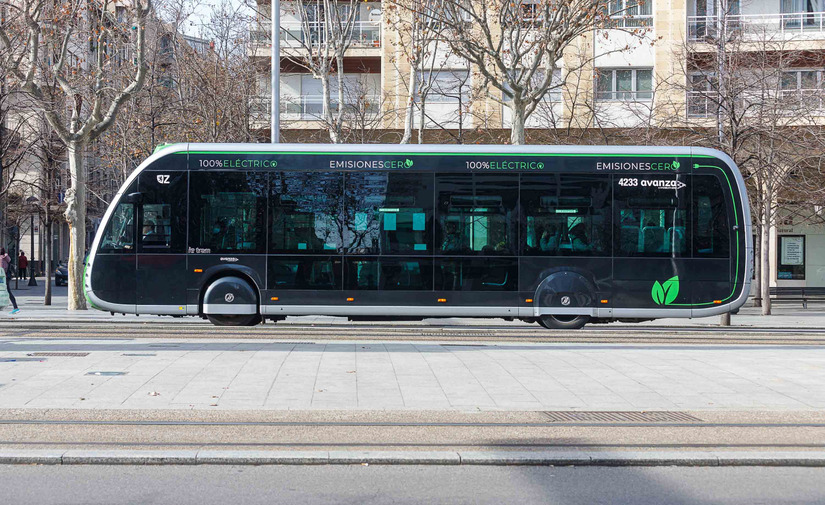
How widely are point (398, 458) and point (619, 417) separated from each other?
254 cm

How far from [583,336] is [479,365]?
5148 millimetres

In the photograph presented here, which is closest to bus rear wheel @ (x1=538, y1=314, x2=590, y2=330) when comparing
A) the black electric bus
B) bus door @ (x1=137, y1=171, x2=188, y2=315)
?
the black electric bus

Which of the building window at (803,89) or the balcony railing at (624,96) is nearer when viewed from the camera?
the building window at (803,89)

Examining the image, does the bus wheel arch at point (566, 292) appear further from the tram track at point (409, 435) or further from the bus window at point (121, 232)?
the tram track at point (409, 435)

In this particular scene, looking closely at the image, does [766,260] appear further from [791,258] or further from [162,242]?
[162,242]

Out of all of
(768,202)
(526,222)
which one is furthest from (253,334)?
(768,202)

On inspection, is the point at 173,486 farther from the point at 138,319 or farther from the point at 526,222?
the point at 138,319

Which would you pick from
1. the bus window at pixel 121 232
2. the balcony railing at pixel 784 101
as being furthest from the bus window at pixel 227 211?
the balcony railing at pixel 784 101

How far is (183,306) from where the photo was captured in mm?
16406

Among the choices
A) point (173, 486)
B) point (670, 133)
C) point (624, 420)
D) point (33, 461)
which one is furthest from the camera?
point (670, 133)

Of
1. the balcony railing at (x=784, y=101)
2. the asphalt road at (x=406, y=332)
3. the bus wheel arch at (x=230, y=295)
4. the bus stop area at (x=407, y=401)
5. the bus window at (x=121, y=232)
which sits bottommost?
the asphalt road at (x=406, y=332)

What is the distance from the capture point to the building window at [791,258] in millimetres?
35406

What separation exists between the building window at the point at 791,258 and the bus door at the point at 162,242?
88.6 feet

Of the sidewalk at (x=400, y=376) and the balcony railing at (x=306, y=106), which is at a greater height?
the balcony railing at (x=306, y=106)
